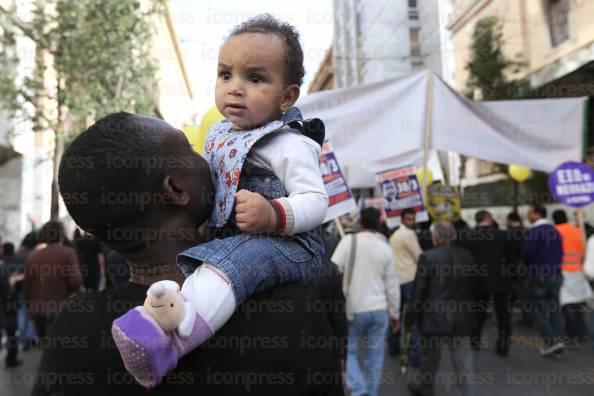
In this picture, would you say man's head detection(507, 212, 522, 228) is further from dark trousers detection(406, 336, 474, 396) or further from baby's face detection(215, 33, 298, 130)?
baby's face detection(215, 33, 298, 130)

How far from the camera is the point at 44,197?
704 inches

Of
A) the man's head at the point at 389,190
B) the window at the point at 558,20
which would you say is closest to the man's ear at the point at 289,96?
the man's head at the point at 389,190

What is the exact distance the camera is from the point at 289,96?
1.66 meters

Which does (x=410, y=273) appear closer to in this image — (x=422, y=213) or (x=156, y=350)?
(x=422, y=213)

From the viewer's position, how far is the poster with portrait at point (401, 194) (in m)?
7.49

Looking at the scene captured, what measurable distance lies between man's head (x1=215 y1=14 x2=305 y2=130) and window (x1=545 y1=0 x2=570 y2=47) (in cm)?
1450

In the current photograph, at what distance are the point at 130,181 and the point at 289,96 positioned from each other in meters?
0.63

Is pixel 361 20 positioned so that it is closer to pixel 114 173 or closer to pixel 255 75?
pixel 255 75

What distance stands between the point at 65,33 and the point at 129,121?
1337 centimetres

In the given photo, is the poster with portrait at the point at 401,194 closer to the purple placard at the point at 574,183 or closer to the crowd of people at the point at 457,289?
the crowd of people at the point at 457,289

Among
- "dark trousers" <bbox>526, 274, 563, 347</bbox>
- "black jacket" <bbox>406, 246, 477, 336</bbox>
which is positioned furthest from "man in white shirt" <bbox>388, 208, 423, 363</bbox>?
"dark trousers" <bbox>526, 274, 563, 347</bbox>

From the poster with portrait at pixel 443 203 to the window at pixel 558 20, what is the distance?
23.4 feet

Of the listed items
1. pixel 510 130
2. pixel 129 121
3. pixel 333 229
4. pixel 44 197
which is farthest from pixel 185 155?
pixel 44 197

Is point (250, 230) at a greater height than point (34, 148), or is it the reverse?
point (34, 148)
